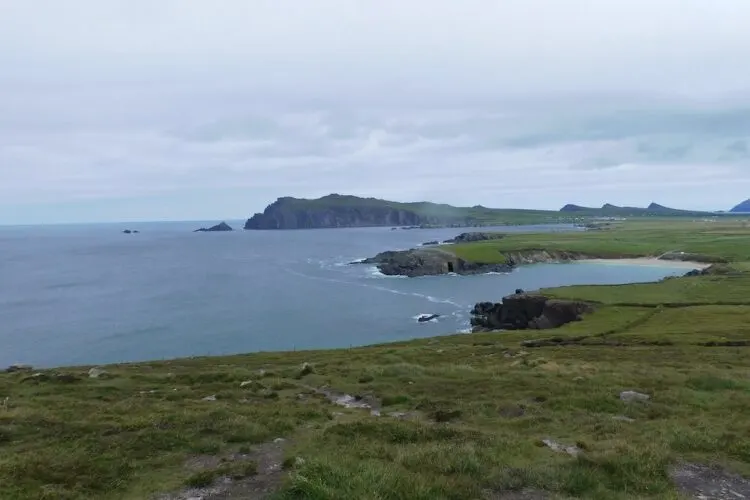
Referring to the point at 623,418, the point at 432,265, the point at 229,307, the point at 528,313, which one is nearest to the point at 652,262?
the point at 432,265

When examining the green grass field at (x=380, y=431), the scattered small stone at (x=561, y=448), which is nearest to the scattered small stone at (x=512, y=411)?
the green grass field at (x=380, y=431)

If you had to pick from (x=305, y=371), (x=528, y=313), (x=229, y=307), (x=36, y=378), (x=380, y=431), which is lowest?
(x=229, y=307)

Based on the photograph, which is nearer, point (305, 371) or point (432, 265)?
point (305, 371)

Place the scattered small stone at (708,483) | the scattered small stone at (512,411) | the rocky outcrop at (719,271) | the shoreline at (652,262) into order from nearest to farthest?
the scattered small stone at (708,483)
the scattered small stone at (512,411)
the rocky outcrop at (719,271)
the shoreline at (652,262)

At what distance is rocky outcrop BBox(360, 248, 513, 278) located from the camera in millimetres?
173125

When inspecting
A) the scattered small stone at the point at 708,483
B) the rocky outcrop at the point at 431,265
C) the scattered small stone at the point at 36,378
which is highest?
the scattered small stone at the point at 708,483

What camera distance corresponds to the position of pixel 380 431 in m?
18.8

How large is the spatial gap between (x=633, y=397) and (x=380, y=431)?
13597 mm

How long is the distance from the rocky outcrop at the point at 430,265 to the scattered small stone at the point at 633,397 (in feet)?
470

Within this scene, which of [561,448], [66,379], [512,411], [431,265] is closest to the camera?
[561,448]

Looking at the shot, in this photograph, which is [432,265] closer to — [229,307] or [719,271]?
[229,307]

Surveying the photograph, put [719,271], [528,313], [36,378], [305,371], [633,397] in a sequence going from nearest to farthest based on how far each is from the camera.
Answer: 1. [633,397]
2. [36,378]
3. [305,371]
4. [528,313]
5. [719,271]

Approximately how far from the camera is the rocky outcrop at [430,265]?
173125mm

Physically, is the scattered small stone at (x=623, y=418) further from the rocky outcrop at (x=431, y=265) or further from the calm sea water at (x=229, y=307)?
the rocky outcrop at (x=431, y=265)
